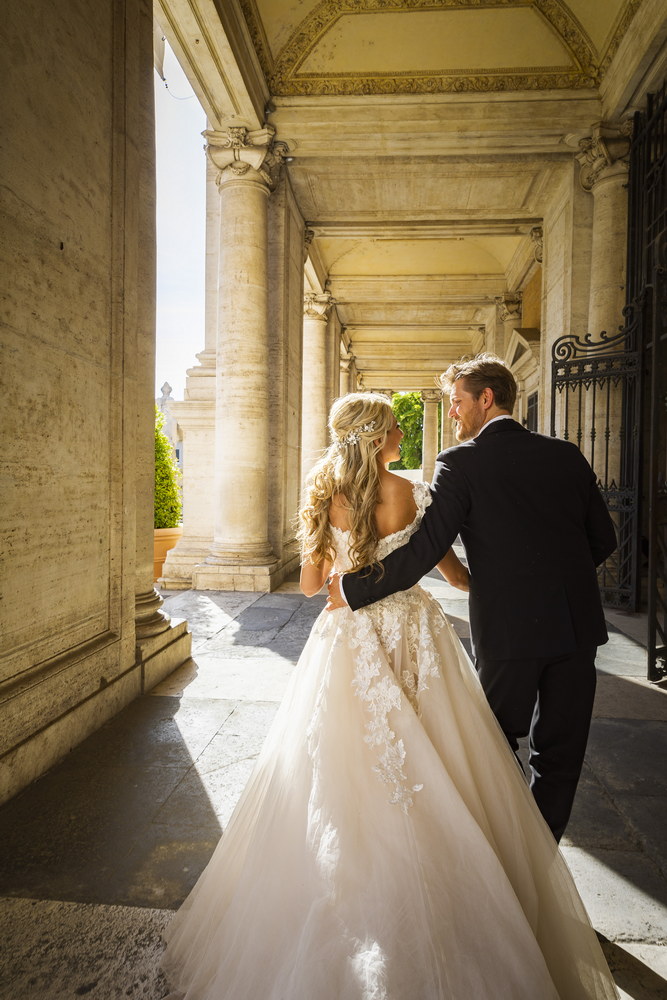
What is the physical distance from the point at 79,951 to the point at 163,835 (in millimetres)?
619

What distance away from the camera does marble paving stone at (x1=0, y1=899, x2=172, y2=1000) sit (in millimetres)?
1736

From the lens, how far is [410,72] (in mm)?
8188

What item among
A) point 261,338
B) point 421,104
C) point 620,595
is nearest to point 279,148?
point 421,104

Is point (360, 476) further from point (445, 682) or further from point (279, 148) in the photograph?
point (279, 148)

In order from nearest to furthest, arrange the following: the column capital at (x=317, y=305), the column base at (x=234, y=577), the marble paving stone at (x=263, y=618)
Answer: the marble paving stone at (x=263, y=618)
the column base at (x=234, y=577)
the column capital at (x=317, y=305)

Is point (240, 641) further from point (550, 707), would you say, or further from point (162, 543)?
point (162, 543)

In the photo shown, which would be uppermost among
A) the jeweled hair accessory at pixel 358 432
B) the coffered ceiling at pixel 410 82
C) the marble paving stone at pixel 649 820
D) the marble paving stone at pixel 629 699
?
the coffered ceiling at pixel 410 82

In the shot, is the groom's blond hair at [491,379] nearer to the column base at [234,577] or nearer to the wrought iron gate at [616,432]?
the wrought iron gate at [616,432]

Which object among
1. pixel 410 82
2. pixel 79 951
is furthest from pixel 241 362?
pixel 79 951

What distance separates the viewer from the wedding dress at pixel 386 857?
153 cm

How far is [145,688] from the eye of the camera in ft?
13.5

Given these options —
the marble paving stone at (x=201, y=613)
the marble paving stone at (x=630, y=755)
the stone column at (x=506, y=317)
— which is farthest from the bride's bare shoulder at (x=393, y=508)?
the stone column at (x=506, y=317)

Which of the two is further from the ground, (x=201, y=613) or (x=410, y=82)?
(x=410, y=82)

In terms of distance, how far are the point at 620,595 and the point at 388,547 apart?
6216mm
